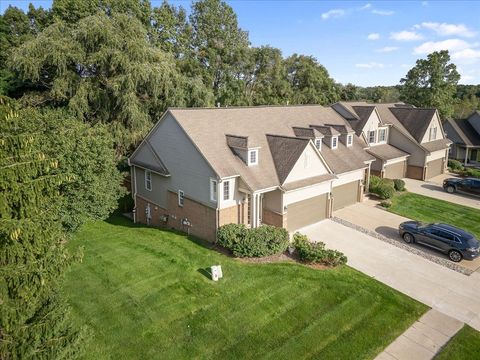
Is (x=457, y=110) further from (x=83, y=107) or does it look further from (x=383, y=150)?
(x=83, y=107)

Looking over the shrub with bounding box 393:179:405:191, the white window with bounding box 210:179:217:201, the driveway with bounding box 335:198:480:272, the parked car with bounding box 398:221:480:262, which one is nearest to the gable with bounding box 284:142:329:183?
the driveway with bounding box 335:198:480:272

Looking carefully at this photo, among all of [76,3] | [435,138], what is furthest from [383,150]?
[76,3]

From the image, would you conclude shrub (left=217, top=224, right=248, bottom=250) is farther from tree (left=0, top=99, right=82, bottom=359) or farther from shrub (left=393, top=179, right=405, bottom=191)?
shrub (left=393, top=179, right=405, bottom=191)

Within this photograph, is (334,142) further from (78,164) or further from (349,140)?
(78,164)

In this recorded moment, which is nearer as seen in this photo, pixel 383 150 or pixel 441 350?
pixel 441 350

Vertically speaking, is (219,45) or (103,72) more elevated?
(219,45)

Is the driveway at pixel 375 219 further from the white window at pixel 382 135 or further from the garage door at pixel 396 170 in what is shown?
the white window at pixel 382 135

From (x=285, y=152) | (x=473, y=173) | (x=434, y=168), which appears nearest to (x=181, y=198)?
(x=285, y=152)
